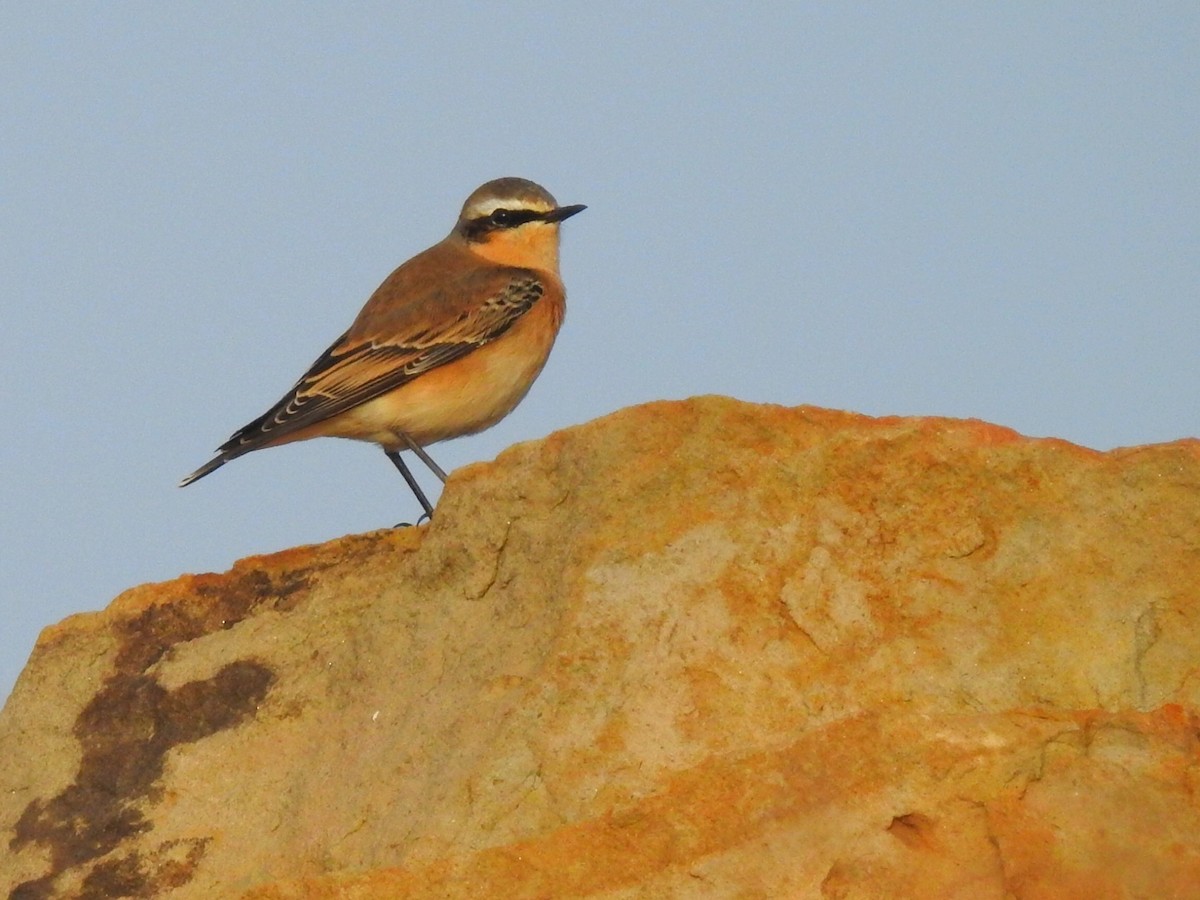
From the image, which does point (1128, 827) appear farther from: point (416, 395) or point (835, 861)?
point (416, 395)

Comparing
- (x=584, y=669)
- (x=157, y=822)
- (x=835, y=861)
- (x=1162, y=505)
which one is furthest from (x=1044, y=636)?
(x=157, y=822)


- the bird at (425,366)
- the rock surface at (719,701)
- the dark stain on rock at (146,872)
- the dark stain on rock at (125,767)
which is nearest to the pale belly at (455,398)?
the bird at (425,366)

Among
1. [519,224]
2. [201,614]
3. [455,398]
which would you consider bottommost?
[201,614]

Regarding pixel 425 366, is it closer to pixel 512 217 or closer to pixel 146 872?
pixel 512 217

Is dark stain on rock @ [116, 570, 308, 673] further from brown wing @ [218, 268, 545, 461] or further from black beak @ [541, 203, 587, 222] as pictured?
black beak @ [541, 203, 587, 222]

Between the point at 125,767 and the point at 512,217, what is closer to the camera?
the point at 125,767

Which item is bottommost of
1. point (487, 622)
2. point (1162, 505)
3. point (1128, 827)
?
point (1128, 827)

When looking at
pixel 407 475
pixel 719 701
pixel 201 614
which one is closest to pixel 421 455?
pixel 407 475
